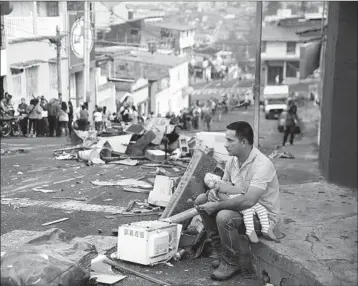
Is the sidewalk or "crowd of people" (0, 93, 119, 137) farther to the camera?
"crowd of people" (0, 93, 119, 137)

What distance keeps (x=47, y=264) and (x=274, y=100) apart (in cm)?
4109

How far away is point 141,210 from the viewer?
793 cm

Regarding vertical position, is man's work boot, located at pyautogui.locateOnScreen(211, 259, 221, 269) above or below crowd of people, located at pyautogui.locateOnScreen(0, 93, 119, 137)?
below

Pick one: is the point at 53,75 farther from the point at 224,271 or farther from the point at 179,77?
the point at 224,271

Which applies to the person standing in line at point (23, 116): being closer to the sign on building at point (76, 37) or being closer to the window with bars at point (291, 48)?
the sign on building at point (76, 37)

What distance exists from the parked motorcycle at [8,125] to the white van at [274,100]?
27.8 meters

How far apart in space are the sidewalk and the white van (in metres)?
35.6

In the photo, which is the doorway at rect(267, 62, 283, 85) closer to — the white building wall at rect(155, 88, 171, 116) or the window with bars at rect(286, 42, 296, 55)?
the window with bars at rect(286, 42, 296, 55)

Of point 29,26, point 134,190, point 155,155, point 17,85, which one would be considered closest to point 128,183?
point 134,190

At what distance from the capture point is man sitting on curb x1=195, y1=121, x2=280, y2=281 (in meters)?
5.12

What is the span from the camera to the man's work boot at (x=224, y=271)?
527 centimetres

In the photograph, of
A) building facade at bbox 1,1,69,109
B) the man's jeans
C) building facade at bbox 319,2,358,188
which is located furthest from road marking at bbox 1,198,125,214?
building facade at bbox 1,1,69,109

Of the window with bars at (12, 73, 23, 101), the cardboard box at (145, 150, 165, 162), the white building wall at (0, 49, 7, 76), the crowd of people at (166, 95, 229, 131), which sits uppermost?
the white building wall at (0, 49, 7, 76)

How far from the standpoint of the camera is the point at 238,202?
506 centimetres
